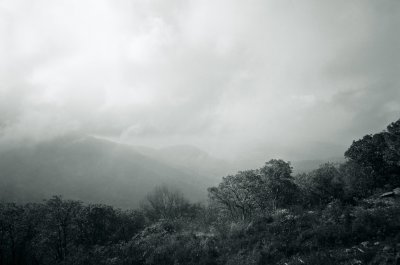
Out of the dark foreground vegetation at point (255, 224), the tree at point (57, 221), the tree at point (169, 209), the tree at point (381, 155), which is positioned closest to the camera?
the dark foreground vegetation at point (255, 224)

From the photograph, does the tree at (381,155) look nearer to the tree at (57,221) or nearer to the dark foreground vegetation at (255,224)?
the dark foreground vegetation at (255,224)

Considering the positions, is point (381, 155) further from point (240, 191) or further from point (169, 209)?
point (169, 209)

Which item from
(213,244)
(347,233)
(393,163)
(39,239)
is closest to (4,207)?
(39,239)

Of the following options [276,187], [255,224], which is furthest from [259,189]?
[255,224]

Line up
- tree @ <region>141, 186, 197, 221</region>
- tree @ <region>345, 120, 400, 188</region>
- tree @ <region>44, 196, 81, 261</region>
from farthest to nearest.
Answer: tree @ <region>141, 186, 197, 221</region>, tree @ <region>44, 196, 81, 261</region>, tree @ <region>345, 120, 400, 188</region>

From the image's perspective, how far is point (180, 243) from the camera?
3412 cm

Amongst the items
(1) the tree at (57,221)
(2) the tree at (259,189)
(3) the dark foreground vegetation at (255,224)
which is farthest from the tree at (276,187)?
(1) the tree at (57,221)

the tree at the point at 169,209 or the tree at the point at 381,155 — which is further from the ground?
the tree at the point at 381,155

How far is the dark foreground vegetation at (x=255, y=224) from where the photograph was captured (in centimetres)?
2167

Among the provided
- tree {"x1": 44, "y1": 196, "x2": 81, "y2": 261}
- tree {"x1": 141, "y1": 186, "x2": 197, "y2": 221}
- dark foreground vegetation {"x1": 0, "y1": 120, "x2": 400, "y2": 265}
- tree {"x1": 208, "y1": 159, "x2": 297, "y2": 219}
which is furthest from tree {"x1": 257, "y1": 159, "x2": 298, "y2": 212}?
tree {"x1": 44, "y1": 196, "x2": 81, "y2": 261}

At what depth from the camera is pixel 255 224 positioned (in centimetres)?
3325

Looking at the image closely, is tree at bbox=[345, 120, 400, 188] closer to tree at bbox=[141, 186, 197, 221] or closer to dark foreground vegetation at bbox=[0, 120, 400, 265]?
dark foreground vegetation at bbox=[0, 120, 400, 265]

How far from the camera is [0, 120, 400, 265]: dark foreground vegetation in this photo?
2167cm

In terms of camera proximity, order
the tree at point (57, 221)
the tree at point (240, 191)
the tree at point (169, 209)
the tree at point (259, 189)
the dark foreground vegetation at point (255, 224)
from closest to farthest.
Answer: the dark foreground vegetation at point (255, 224)
the tree at point (57, 221)
the tree at point (240, 191)
the tree at point (259, 189)
the tree at point (169, 209)
